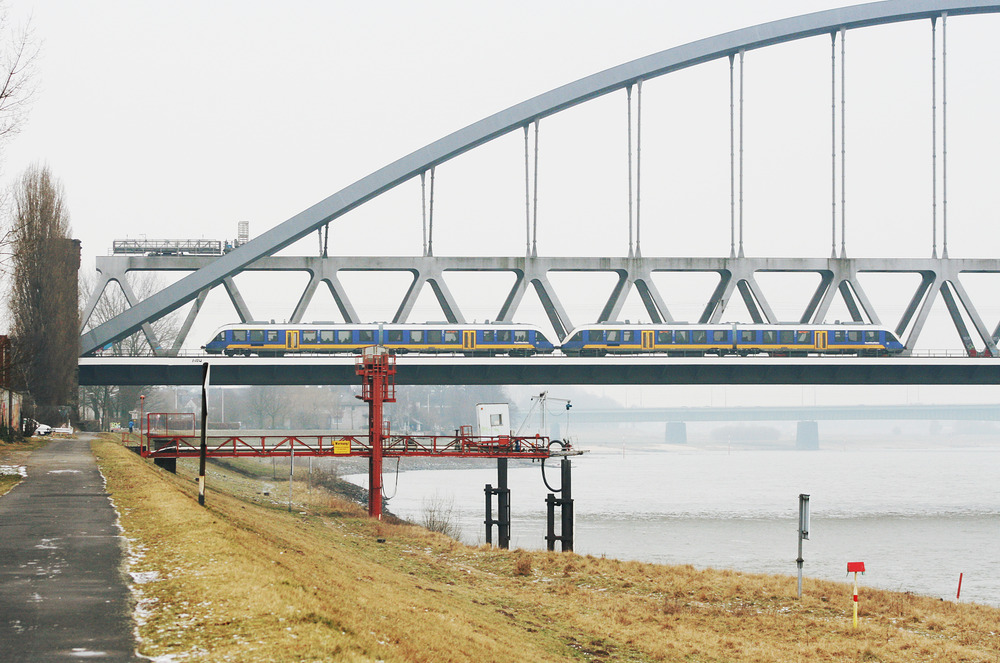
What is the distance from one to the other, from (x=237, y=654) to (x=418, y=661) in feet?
9.21

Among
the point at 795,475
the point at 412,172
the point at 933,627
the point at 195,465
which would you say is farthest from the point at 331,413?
the point at 933,627

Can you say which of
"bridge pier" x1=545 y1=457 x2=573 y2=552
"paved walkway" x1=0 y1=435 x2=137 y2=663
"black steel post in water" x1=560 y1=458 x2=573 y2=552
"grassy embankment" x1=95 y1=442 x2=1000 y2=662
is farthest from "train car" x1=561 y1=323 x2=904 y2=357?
"paved walkway" x1=0 y1=435 x2=137 y2=663

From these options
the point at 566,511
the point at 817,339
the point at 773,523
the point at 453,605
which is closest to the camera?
the point at 453,605

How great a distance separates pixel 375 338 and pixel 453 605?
50.6 m

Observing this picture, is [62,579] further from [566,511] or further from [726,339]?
[726,339]

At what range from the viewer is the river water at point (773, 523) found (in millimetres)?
45719

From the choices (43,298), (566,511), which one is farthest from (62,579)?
(43,298)

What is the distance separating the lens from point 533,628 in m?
22.4

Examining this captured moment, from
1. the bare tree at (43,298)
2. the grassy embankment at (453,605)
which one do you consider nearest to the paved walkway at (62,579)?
the grassy embankment at (453,605)

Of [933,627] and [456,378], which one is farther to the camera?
[456,378]

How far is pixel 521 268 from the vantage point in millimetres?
78312

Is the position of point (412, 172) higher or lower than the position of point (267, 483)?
higher

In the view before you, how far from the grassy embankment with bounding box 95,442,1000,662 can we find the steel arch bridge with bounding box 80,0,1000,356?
1568 inches

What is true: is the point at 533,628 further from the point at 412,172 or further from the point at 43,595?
the point at 412,172
